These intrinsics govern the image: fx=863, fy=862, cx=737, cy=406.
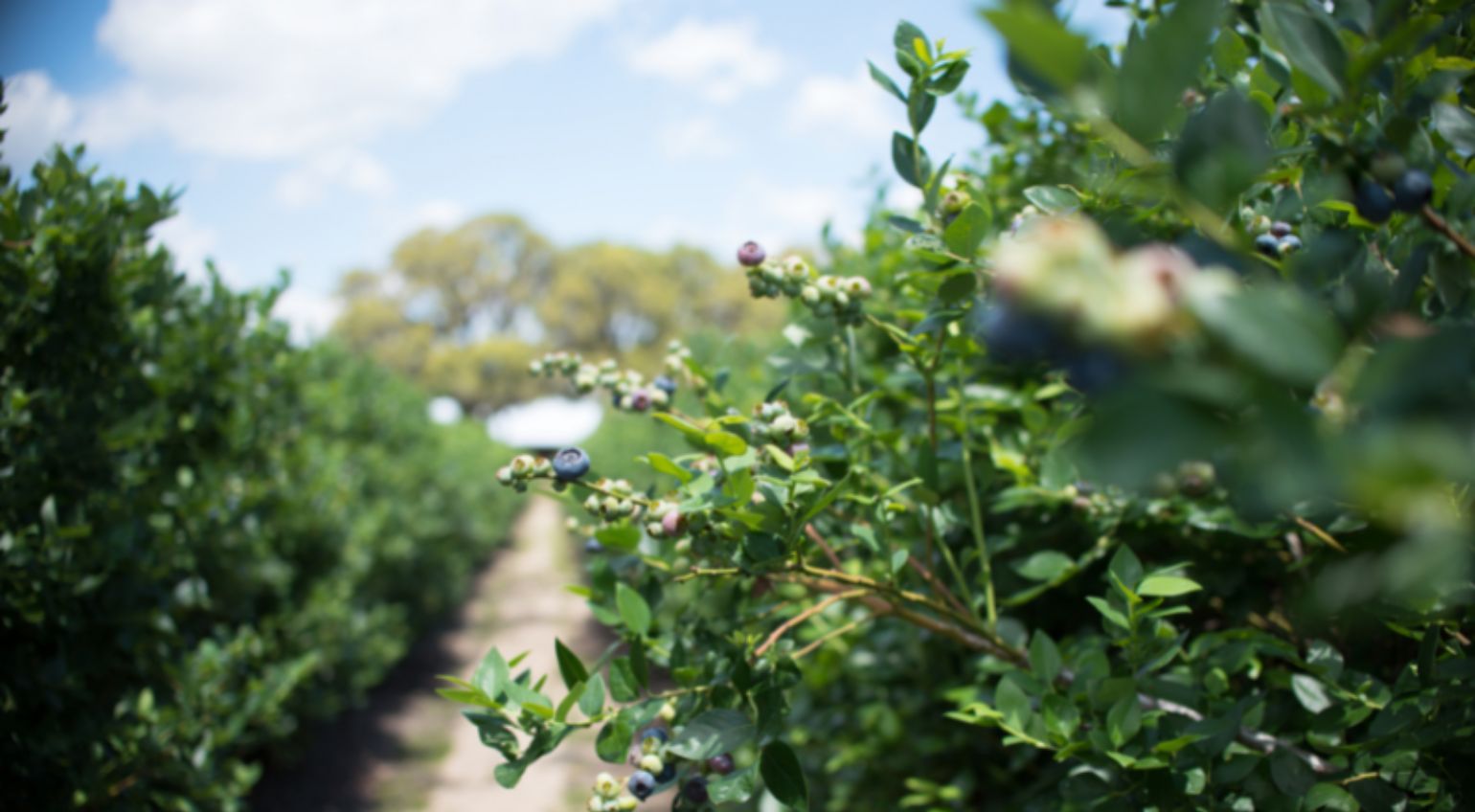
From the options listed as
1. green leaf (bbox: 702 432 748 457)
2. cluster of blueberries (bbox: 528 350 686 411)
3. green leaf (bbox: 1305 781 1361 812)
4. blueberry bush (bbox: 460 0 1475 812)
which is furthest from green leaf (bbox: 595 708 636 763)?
green leaf (bbox: 1305 781 1361 812)

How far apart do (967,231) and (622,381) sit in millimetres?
716

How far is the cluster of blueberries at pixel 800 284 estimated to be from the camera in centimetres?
115

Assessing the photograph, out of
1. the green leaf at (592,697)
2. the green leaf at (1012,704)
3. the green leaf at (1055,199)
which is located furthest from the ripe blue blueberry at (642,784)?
the green leaf at (1055,199)

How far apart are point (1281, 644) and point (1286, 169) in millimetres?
699

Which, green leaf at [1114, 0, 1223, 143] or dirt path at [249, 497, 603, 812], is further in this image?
dirt path at [249, 497, 603, 812]

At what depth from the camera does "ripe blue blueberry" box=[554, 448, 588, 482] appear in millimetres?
1058

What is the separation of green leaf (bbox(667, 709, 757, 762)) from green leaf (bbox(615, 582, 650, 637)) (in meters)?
0.20

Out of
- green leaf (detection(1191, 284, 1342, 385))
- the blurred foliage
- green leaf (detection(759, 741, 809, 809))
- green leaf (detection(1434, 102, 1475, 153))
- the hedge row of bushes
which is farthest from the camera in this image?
the blurred foliage

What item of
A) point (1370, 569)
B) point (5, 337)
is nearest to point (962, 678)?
point (1370, 569)

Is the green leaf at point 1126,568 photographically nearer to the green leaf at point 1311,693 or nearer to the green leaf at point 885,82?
the green leaf at point 1311,693

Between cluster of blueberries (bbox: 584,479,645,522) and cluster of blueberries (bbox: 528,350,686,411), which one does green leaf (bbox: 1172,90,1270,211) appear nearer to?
cluster of blueberries (bbox: 584,479,645,522)

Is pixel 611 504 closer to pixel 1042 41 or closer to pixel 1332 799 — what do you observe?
pixel 1042 41

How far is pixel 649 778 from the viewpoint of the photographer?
977 mm

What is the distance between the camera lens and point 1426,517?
37cm
